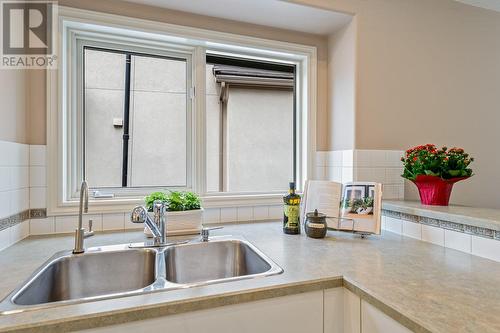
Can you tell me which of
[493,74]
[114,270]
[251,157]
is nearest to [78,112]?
[114,270]

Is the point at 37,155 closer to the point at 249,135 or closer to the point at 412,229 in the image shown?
the point at 249,135

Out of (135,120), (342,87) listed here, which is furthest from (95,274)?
(342,87)

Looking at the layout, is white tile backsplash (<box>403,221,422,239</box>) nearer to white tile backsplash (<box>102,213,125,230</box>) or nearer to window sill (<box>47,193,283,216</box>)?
window sill (<box>47,193,283,216</box>)

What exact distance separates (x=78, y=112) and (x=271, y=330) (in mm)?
1456

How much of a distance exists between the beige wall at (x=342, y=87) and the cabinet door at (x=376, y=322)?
104cm

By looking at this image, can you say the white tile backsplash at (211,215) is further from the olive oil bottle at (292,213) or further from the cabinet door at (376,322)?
the cabinet door at (376,322)

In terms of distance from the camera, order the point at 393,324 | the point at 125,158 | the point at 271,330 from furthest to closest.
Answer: the point at 125,158, the point at 271,330, the point at 393,324

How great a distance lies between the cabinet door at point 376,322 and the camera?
681 mm

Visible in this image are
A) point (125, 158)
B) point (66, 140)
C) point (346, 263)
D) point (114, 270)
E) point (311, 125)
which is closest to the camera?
point (346, 263)

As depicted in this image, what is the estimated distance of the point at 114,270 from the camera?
113 centimetres

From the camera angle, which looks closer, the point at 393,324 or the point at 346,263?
the point at 393,324

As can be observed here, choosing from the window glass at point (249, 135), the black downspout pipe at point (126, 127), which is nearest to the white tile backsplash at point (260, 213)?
the window glass at point (249, 135)

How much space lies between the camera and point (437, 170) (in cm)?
133

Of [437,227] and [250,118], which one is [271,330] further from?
[250,118]
